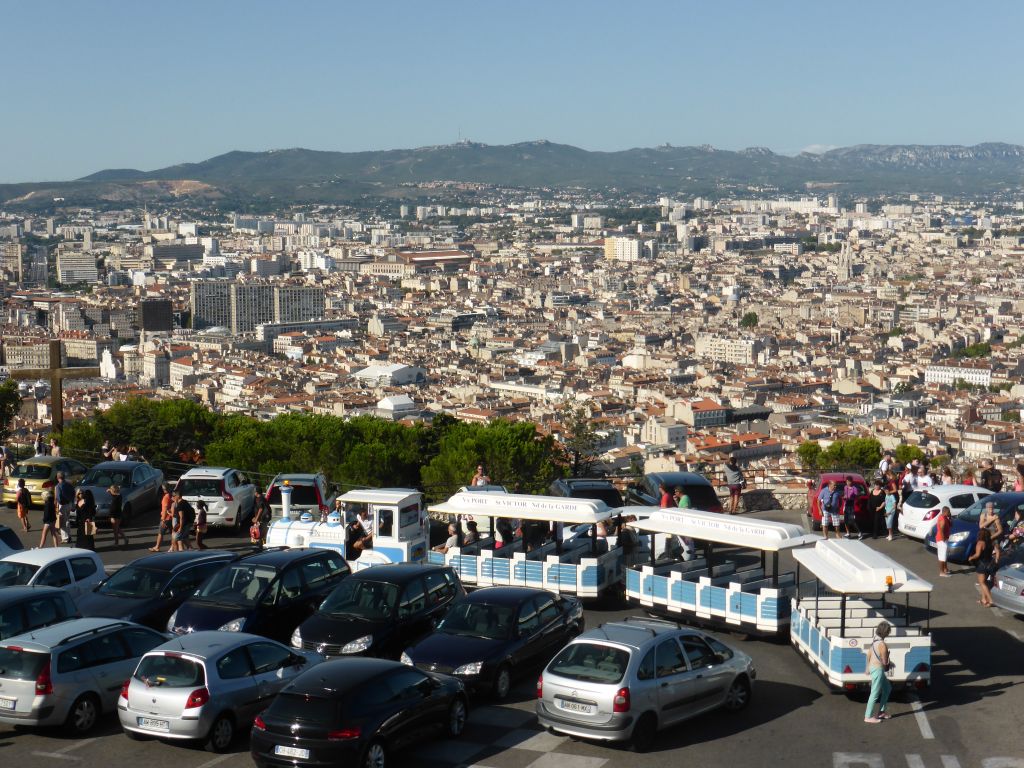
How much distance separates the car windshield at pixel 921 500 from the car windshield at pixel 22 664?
772 cm

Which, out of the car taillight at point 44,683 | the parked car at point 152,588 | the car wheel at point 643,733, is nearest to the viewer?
the car wheel at point 643,733

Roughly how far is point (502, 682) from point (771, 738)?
5.02 feet

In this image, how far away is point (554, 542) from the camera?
10516mm

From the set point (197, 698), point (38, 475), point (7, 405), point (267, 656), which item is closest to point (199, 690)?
point (197, 698)

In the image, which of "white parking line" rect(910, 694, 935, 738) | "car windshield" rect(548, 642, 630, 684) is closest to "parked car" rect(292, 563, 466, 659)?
"car windshield" rect(548, 642, 630, 684)

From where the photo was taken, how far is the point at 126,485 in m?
13.6

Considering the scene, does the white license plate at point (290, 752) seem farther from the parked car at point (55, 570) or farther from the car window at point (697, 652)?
the parked car at point (55, 570)

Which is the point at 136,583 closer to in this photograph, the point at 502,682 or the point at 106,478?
the point at 502,682

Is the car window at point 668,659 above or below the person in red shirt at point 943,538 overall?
above

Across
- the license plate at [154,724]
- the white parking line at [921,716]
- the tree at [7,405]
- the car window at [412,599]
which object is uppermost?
the car window at [412,599]

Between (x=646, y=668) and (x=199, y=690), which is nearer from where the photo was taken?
(x=199, y=690)

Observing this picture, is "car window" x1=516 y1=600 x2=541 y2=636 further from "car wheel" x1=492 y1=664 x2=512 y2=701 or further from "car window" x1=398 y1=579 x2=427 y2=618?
"car window" x1=398 y1=579 x2=427 y2=618

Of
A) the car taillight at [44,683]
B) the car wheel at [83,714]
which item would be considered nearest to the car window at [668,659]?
the car wheel at [83,714]

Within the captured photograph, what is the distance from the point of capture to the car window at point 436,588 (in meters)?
8.92
